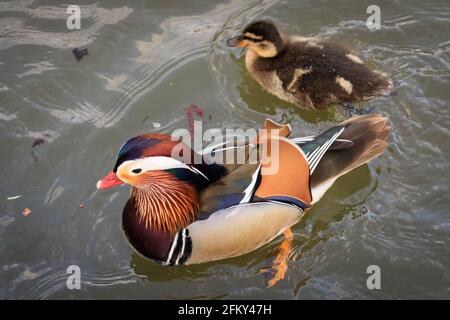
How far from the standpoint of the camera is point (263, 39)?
3605 millimetres

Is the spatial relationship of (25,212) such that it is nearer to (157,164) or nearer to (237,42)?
(157,164)

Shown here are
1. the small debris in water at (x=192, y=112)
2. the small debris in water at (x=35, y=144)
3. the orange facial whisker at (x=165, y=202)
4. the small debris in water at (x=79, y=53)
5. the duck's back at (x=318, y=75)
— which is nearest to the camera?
the orange facial whisker at (x=165, y=202)

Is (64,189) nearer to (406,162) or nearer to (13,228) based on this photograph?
(13,228)

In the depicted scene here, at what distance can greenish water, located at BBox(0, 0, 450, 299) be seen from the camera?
3072mm

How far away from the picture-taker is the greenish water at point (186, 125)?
10.1 feet

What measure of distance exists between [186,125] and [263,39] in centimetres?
66

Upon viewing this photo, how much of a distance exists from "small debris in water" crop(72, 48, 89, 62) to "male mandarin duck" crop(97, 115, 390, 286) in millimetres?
1243

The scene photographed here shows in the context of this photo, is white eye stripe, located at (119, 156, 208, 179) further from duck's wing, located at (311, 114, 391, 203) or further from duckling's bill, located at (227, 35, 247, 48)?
duckling's bill, located at (227, 35, 247, 48)

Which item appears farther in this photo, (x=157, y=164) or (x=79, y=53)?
(x=79, y=53)

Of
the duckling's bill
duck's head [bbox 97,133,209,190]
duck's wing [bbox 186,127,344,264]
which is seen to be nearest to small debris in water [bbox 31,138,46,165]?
duck's head [bbox 97,133,209,190]

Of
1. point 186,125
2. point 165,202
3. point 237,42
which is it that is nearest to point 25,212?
point 165,202

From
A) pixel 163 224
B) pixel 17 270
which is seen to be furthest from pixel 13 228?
pixel 163 224

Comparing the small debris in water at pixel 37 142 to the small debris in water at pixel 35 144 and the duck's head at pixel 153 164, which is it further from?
the duck's head at pixel 153 164

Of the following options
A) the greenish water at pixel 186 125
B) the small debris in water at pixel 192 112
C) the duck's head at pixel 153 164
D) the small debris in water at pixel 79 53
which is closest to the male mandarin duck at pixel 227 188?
the duck's head at pixel 153 164
